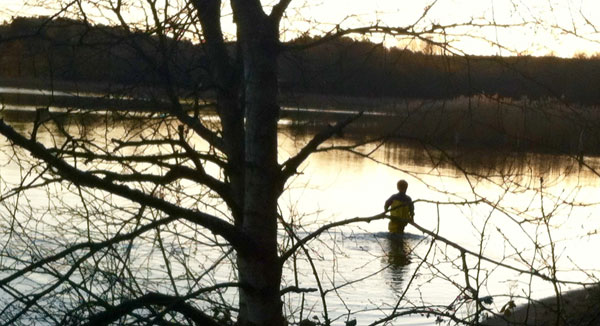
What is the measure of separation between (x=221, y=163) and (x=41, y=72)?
4.61 feet

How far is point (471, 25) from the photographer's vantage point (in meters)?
5.32

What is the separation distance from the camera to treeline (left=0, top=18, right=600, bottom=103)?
552 centimetres

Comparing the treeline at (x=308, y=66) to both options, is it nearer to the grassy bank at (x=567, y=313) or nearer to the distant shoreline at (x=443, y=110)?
the distant shoreline at (x=443, y=110)

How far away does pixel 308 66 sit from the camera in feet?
20.5

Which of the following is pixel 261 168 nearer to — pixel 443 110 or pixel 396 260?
pixel 443 110

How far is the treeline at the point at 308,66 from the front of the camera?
18.1ft

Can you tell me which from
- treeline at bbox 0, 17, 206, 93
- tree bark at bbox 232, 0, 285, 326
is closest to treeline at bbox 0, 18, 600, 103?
treeline at bbox 0, 17, 206, 93

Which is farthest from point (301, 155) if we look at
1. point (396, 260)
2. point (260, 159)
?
point (396, 260)

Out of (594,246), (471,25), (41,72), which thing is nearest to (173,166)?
(41,72)

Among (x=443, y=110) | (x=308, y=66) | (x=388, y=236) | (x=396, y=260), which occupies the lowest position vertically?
(x=388, y=236)

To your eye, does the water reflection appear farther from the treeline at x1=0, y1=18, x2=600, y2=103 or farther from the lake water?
the treeline at x1=0, y1=18, x2=600, y2=103

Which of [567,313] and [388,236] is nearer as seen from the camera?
[567,313]

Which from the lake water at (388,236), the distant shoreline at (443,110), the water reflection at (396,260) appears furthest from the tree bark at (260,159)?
the water reflection at (396,260)

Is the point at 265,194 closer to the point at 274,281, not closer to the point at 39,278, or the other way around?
the point at 274,281
